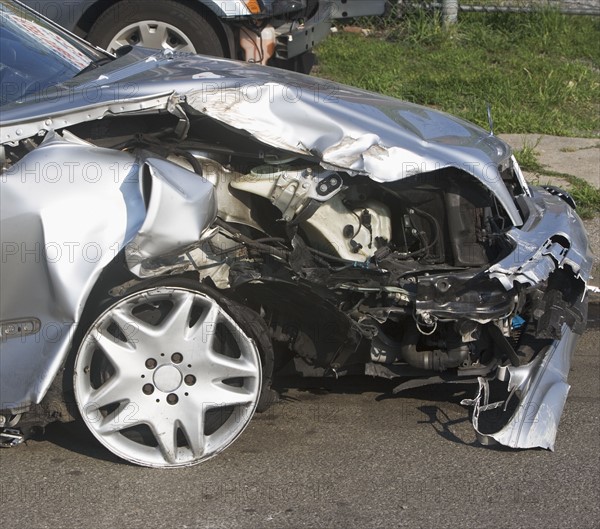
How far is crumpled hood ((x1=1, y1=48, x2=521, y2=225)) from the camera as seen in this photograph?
12.3 ft

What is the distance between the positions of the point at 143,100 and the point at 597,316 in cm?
317

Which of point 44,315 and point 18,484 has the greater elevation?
point 44,315

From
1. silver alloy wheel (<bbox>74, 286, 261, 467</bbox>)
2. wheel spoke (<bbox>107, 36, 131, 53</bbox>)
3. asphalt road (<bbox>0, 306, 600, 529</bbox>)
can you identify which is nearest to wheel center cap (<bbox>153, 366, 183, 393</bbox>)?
silver alloy wheel (<bbox>74, 286, 261, 467</bbox>)

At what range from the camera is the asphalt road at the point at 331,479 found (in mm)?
3574

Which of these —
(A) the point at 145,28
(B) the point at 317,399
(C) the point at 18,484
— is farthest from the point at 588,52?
(C) the point at 18,484

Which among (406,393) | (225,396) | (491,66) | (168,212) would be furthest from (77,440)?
(491,66)

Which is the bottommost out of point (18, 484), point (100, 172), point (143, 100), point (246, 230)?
point (18, 484)

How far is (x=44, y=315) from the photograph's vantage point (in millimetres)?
3607

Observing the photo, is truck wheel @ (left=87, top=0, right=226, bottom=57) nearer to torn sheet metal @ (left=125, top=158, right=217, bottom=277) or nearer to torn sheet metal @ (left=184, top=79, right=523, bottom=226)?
torn sheet metal @ (left=184, top=79, right=523, bottom=226)

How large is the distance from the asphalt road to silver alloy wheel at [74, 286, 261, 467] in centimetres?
14

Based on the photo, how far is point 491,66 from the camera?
9.74m

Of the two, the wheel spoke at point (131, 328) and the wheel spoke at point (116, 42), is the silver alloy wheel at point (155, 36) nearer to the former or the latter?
the wheel spoke at point (116, 42)

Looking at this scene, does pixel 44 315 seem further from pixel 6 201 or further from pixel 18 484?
pixel 18 484

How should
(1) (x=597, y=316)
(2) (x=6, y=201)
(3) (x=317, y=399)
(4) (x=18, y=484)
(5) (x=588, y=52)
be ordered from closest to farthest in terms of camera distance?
(2) (x=6, y=201), (4) (x=18, y=484), (3) (x=317, y=399), (1) (x=597, y=316), (5) (x=588, y=52)
